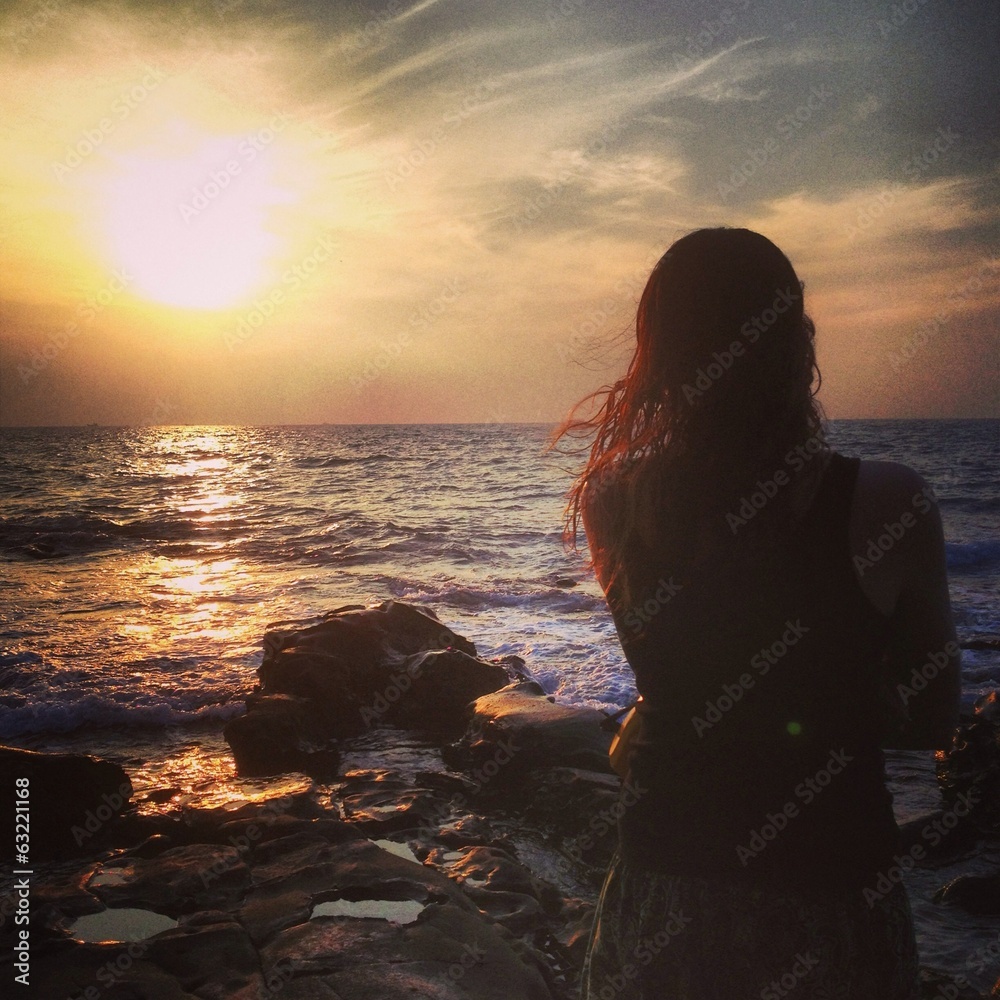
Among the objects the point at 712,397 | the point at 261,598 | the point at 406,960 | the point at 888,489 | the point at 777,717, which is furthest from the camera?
the point at 261,598

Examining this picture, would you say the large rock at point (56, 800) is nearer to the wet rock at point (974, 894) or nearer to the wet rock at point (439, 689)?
the wet rock at point (439, 689)

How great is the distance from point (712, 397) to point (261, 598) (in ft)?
43.8

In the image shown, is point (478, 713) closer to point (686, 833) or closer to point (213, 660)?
point (213, 660)

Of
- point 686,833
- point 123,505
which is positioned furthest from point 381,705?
point 123,505

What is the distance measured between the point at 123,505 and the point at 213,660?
2193 centimetres

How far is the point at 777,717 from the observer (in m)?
1.30

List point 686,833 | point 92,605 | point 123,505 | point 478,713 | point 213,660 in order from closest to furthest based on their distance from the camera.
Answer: point 686,833 < point 478,713 < point 213,660 < point 92,605 < point 123,505

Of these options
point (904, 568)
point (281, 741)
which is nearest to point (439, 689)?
point (281, 741)

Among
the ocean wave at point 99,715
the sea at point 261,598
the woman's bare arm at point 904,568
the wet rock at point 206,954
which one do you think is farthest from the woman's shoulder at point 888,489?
the ocean wave at point 99,715

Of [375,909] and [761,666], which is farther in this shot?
[375,909]

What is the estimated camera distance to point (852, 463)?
1248mm

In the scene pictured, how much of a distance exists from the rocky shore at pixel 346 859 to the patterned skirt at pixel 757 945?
2.19m

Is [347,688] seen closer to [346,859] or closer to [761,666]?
[346,859]

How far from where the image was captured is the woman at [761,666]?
4.11 feet
